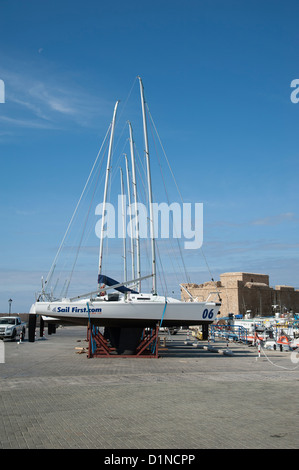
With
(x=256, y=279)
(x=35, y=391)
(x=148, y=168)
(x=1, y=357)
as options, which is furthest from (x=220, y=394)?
(x=256, y=279)

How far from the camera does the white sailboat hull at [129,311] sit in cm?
1861

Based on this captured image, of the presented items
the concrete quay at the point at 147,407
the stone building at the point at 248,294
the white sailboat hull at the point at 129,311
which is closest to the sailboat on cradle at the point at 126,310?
the white sailboat hull at the point at 129,311

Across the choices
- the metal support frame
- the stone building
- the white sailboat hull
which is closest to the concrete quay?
the white sailboat hull

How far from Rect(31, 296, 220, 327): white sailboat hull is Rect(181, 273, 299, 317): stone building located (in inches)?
1804

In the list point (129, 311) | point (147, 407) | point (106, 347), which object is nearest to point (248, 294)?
point (106, 347)

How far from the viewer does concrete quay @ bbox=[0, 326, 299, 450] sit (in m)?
6.52

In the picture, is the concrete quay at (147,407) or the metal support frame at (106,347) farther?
the metal support frame at (106,347)

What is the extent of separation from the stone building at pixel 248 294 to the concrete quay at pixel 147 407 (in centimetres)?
5126

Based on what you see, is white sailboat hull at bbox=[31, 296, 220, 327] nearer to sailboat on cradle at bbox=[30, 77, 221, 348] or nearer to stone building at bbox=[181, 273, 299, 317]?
sailboat on cradle at bbox=[30, 77, 221, 348]

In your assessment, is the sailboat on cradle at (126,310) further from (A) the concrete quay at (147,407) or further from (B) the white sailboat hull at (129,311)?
(A) the concrete quay at (147,407)

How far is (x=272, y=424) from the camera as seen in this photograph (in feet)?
24.9

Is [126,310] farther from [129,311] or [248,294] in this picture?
[248,294]

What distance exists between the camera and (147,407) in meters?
8.88
